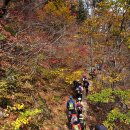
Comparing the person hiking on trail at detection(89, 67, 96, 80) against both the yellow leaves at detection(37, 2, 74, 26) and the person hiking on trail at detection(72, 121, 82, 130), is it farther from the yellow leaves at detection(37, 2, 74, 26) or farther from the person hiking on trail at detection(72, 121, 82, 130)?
the person hiking on trail at detection(72, 121, 82, 130)

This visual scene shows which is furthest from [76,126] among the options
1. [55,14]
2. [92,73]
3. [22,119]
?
[55,14]

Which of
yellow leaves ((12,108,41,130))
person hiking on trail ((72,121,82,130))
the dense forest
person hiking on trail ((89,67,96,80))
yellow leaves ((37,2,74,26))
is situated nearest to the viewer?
yellow leaves ((12,108,41,130))

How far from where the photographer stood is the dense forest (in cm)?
1352

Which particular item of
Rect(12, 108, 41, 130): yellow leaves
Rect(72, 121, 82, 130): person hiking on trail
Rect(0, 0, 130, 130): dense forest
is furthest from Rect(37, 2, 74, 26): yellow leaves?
Rect(12, 108, 41, 130): yellow leaves

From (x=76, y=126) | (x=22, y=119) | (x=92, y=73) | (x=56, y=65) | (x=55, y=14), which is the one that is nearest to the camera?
(x=22, y=119)

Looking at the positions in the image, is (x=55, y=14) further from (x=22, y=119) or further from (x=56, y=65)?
(x=22, y=119)

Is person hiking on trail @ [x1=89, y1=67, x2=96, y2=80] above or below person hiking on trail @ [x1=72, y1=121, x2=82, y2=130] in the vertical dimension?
above

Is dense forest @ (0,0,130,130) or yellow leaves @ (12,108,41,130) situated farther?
dense forest @ (0,0,130,130)

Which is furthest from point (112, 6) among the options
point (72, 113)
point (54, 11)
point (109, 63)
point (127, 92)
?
point (54, 11)

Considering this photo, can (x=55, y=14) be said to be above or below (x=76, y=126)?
above

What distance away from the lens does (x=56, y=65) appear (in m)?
21.2

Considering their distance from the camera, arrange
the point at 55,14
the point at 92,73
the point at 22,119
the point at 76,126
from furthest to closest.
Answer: the point at 55,14 < the point at 92,73 < the point at 76,126 < the point at 22,119

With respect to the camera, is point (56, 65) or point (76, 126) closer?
point (76, 126)

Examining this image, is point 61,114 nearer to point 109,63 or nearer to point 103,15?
point 109,63
